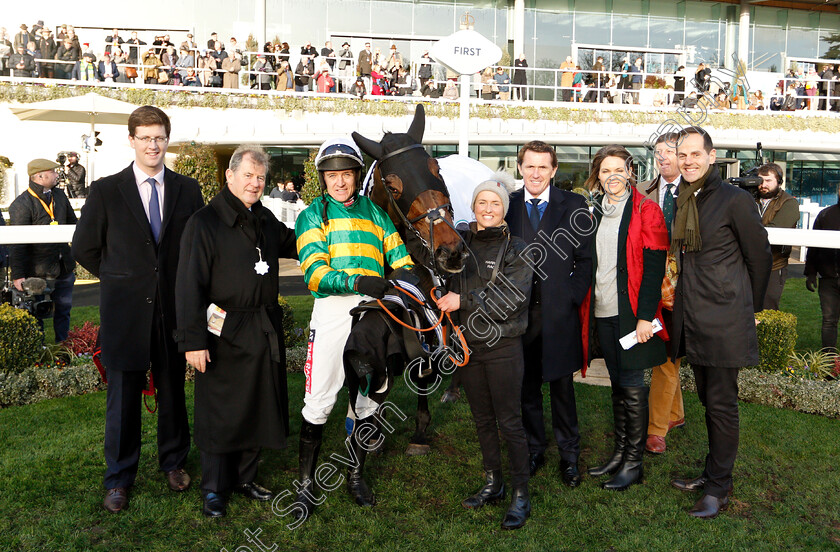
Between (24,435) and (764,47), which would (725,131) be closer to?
(764,47)

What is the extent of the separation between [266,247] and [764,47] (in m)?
30.4

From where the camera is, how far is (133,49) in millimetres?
20359

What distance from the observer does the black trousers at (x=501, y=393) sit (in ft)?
10.6

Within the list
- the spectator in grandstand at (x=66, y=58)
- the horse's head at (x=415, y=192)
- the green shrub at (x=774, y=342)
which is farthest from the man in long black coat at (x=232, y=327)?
the spectator in grandstand at (x=66, y=58)

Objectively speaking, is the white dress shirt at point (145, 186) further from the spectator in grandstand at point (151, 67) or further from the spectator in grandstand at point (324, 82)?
the spectator in grandstand at point (151, 67)

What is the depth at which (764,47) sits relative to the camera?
2773cm

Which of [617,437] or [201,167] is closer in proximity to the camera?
[617,437]

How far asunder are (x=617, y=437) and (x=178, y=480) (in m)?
2.60

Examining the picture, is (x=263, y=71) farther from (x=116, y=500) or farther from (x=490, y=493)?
(x=490, y=493)

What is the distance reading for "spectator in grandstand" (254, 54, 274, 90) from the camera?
A: 63.2 ft

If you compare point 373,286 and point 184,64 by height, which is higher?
point 184,64

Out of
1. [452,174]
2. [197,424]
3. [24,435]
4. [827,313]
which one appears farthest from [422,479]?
[827,313]

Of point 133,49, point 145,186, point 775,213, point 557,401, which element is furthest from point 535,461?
point 133,49

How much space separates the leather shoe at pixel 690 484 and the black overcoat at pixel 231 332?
7.41 ft
